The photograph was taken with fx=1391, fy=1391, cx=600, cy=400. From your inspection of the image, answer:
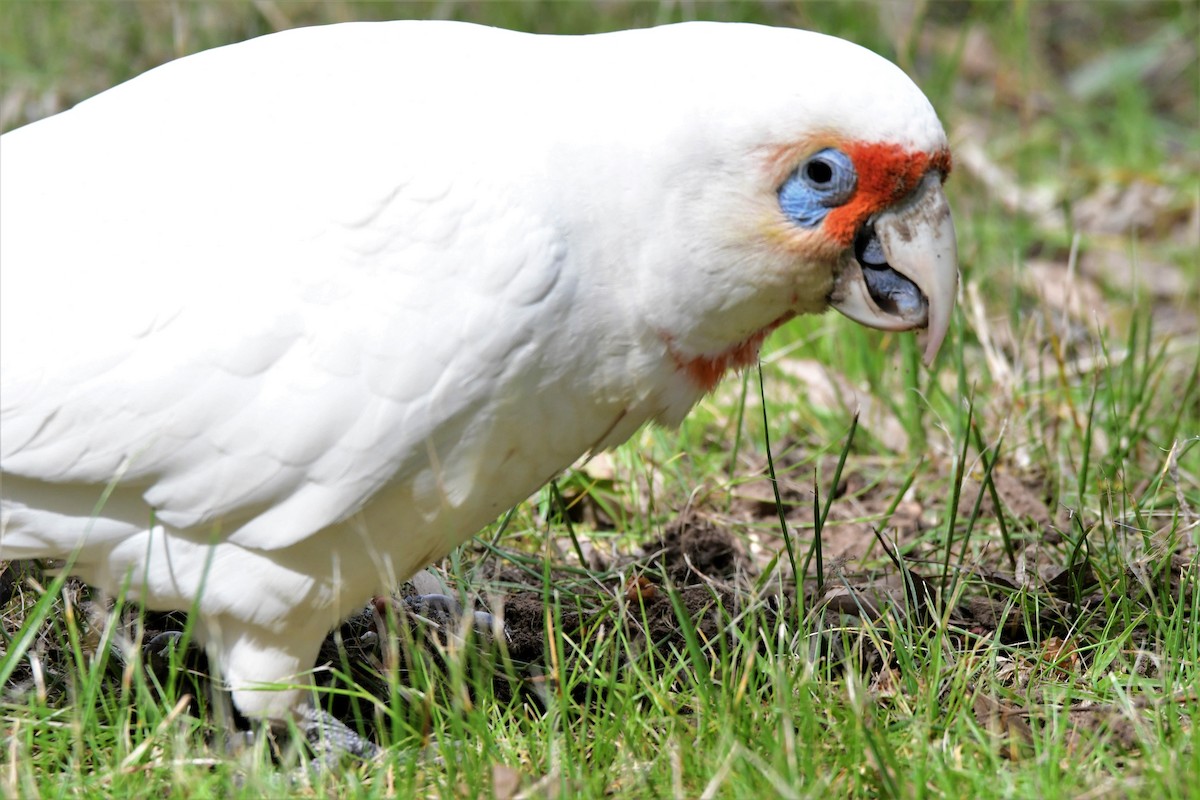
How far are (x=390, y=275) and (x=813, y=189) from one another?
69cm

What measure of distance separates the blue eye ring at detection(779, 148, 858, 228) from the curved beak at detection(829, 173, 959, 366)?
0.10 m

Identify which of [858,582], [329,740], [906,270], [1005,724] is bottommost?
[858,582]

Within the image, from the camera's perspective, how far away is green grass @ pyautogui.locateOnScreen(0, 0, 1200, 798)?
2197 mm

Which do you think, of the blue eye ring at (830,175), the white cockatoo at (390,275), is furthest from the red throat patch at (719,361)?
the blue eye ring at (830,175)

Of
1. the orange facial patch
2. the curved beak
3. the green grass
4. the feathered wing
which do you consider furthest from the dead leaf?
the feathered wing

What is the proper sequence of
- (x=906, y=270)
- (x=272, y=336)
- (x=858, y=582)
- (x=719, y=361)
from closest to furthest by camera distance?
(x=272, y=336) < (x=906, y=270) < (x=719, y=361) < (x=858, y=582)

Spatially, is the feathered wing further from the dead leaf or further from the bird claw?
the dead leaf

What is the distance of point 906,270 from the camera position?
2.33m

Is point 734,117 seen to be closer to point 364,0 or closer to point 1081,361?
point 1081,361

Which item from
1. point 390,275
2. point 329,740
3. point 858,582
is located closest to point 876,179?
point 390,275

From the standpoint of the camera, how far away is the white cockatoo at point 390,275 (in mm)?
2170

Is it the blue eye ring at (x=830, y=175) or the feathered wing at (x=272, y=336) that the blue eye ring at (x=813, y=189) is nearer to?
the blue eye ring at (x=830, y=175)

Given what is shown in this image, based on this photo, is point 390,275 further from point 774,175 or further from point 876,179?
point 876,179

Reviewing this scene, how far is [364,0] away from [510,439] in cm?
381
